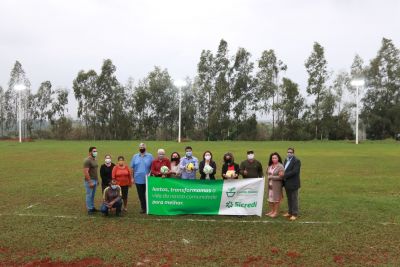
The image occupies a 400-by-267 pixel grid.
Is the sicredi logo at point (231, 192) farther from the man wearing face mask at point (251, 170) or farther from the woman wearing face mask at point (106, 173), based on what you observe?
the woman wearing face mask at point (106, 173)

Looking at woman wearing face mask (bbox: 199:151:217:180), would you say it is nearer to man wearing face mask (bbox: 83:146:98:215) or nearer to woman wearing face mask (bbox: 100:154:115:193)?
woman wearing face mask (bbox: 100:154:115:193)

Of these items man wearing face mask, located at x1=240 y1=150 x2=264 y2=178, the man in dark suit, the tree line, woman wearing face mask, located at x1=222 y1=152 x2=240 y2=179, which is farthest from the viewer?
the tree line

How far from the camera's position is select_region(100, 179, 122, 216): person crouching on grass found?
35.0 ft

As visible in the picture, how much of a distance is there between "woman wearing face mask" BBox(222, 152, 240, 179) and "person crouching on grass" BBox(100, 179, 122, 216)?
113 inches

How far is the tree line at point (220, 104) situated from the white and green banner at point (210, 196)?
58349 millimetres

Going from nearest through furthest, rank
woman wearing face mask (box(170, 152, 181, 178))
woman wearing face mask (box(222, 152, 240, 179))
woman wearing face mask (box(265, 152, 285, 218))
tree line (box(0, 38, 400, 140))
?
woman wearing face mask (box(265, 152, 285, 218)), woman wearing face mask (box(222, 152, 240, 179)), woman wearing face mask (box(170, 152, 181, 178)), tree line (box(0, 38, 400, 140))

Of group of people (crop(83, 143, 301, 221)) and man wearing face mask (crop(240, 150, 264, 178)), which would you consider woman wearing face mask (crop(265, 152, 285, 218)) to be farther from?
man wearing face mask (crop(240, 150, 264, 178))

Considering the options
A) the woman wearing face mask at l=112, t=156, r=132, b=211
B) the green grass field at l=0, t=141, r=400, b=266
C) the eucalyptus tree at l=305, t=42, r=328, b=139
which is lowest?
the green grass field at l=0, t=141, r=400, b=266

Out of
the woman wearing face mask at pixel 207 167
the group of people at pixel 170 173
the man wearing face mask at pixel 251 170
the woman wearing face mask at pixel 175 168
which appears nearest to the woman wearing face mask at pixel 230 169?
the group of people at pixel 170 173

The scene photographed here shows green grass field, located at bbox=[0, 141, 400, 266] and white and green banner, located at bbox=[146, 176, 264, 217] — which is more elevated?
white and green banner, located at bbox=[146, 176, 264, 217]

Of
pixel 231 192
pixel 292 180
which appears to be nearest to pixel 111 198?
pixel 231 192

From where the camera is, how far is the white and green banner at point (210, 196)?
10773mm

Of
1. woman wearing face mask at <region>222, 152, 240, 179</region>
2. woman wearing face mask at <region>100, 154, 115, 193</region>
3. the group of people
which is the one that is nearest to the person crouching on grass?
the group of people

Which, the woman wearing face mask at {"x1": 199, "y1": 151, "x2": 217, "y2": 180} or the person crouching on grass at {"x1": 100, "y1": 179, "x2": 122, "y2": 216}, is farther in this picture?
the woman wearing face mask at {"x1": 199, "y1": 151, "x2": 217, "y2": 180}
